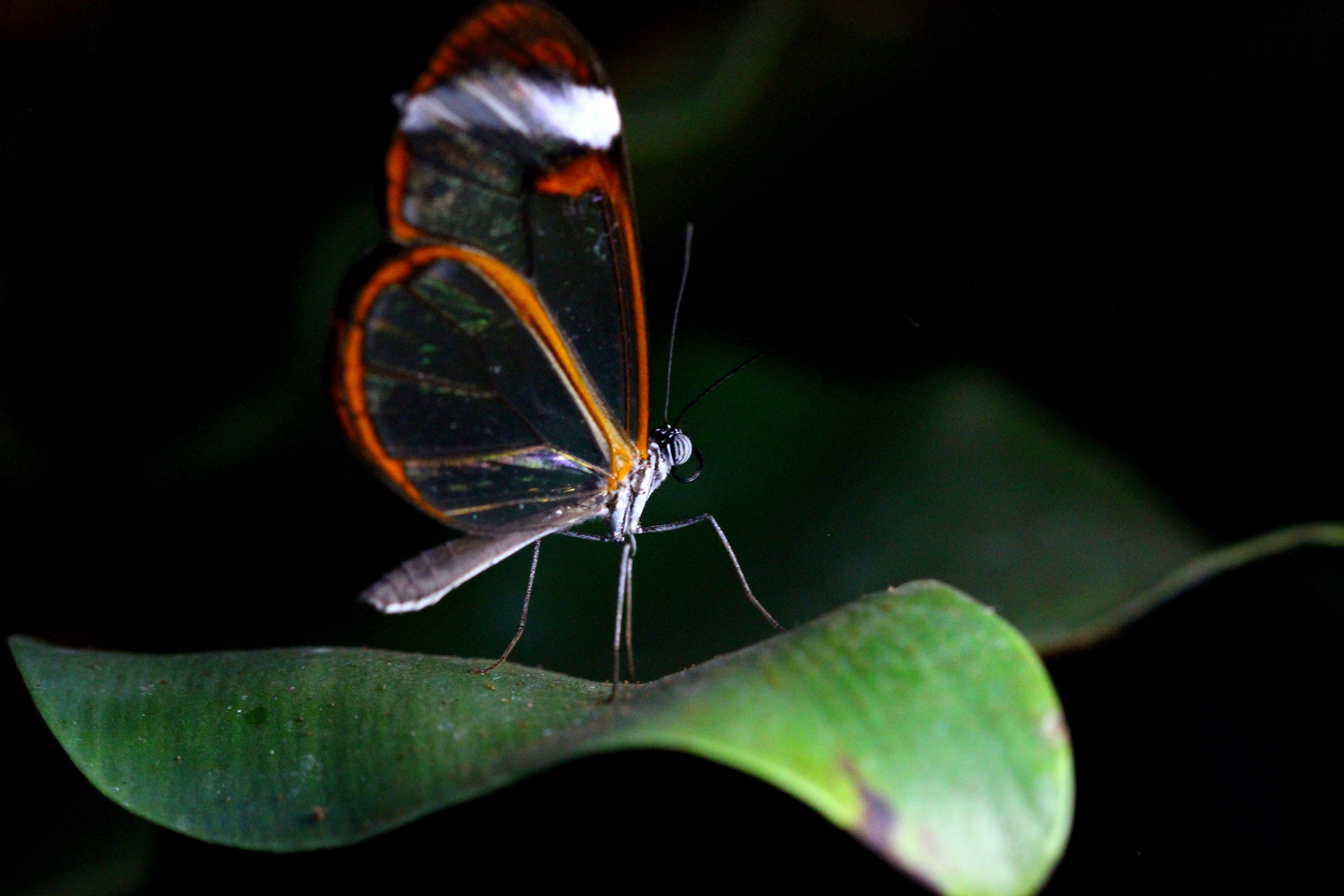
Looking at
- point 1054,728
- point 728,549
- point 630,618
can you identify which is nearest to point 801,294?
point 728,549

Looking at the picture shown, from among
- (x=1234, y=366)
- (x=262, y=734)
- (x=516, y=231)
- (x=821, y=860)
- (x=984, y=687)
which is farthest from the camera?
(x=1234, y=366)

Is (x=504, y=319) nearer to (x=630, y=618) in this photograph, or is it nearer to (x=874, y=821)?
(x=630, y=618)

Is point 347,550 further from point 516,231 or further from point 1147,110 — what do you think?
point 1147,110

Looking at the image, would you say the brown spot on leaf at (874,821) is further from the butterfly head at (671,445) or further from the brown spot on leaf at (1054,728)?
the butterfly head at (671,445)

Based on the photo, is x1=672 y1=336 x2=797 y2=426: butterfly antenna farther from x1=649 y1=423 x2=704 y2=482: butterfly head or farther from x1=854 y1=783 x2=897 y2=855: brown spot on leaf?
x1=854 y1=783 x2=897 y2=855: brown spot on leaf

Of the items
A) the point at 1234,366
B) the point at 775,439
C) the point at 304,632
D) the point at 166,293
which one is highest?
the point at 166,293

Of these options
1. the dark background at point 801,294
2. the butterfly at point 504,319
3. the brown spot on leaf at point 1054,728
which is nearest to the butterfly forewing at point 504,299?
the butterfly at point 504,319

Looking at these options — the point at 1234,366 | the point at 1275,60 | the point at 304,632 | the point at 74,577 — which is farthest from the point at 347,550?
the point at 1275,60
